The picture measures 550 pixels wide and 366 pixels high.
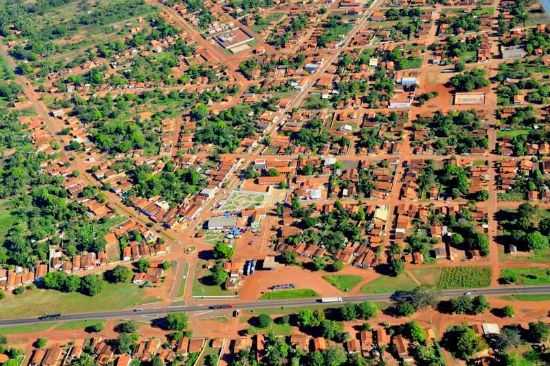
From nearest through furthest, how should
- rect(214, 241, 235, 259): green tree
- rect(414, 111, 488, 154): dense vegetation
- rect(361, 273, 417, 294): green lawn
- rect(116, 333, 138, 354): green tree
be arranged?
rect(116, 333, 138, 354): green tree
rect(361, 273, 417, 294): green lawn
rect(214, 241, 235, 259): green tree
rect(414, 111, 488, 154): dense vegetation

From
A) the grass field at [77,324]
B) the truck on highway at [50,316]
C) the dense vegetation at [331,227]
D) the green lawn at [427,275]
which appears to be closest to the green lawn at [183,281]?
the grass field at [77,324]

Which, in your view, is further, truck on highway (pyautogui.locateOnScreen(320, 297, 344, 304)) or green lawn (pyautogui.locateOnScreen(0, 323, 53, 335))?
green lawn (pyautogui.locateOnScreen(0, 323, 53, 335))

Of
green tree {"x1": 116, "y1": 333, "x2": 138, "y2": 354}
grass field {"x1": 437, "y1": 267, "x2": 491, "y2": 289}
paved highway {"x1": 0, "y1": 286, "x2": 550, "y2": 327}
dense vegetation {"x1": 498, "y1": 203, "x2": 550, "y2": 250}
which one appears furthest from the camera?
dense vegetation {"x1": 498, "y1": 203, "x2": 550, "y2": 250}

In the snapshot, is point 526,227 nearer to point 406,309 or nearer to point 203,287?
point 406,309

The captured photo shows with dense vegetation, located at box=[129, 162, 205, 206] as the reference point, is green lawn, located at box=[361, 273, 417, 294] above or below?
below

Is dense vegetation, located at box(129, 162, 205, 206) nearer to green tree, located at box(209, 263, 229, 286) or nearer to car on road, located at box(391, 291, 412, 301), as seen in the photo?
green tree, located at box(209, 263, 229, 286)

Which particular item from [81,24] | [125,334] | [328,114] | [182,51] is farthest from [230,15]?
[125,334]

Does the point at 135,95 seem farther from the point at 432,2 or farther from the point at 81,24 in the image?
Result: the point at 432,2

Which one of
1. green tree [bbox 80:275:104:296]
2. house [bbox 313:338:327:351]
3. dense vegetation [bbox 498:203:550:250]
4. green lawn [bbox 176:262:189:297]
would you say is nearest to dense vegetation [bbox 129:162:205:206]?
green lawn [bbox 176:262:189:297]
